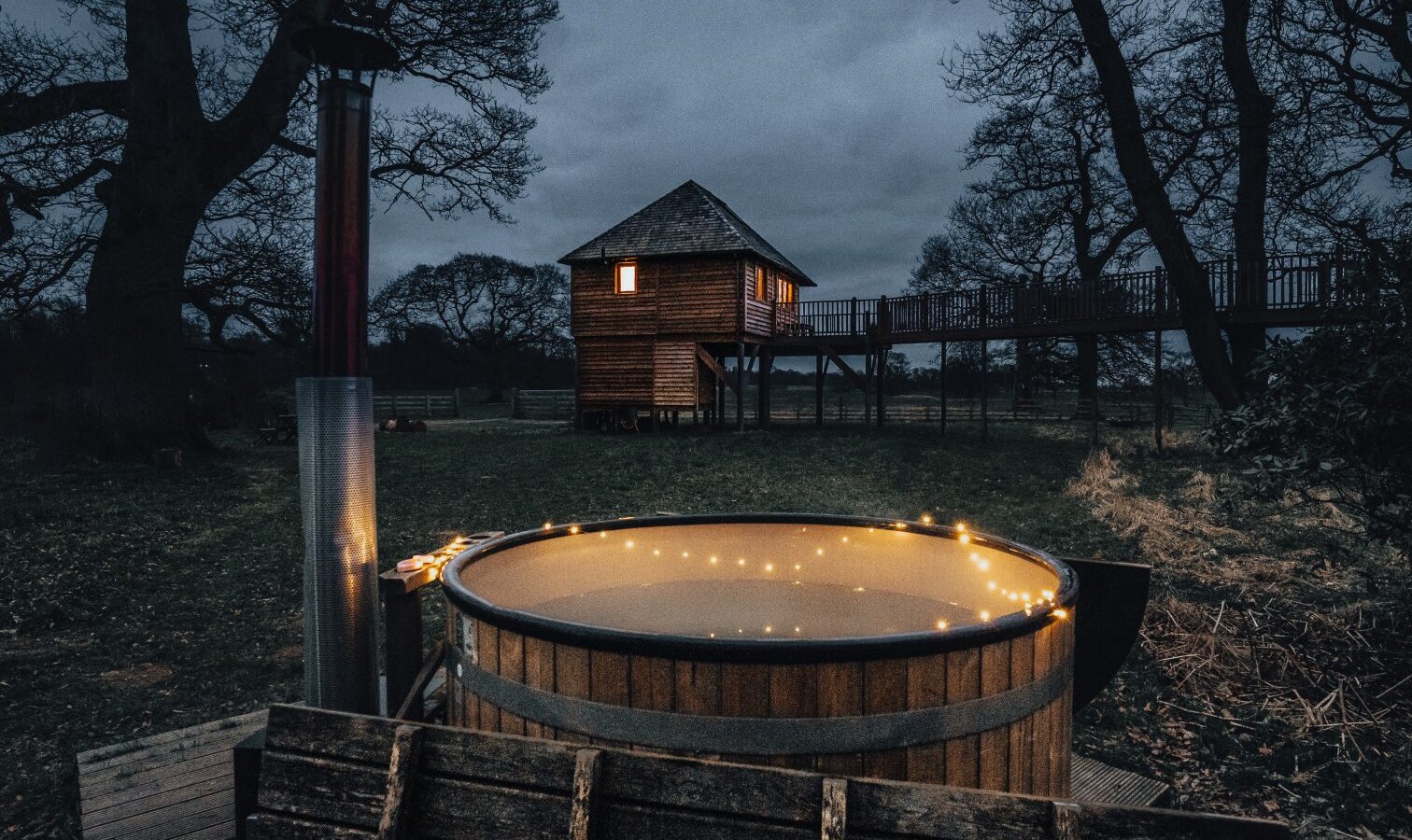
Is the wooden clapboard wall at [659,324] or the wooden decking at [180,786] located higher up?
the wooden clapboard wall at [659,324]

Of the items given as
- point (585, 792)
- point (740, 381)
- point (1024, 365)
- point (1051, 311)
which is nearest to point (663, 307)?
point (740, 381)

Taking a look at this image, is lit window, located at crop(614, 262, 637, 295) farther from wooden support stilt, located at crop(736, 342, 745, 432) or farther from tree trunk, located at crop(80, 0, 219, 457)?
tree trunk, located at crop(80, 0, 219, 457)

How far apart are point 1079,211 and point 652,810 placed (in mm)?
29704

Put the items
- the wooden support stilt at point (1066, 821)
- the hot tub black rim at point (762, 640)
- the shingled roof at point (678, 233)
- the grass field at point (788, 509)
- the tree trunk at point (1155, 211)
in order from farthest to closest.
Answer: the shingled roof at point (678, 233) → the tree trunk at point (1155, 211) → the grass field at point (788, 509) → the hot tub black rim at point (762, 640) → the wooden support stilt at point (1066, 821)

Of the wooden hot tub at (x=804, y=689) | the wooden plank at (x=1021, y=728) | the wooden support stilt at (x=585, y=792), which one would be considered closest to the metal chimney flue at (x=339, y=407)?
the wooden hot tub at (x=804, y=689)

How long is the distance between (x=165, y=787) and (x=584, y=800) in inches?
104

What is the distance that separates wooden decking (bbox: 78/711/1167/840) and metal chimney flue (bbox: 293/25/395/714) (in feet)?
2.49

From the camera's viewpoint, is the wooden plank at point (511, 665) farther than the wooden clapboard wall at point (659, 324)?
No

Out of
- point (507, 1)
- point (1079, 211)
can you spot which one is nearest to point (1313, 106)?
point (507, 1)

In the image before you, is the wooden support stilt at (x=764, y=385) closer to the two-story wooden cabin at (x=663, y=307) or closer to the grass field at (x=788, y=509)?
the two-story wooden cabin at (x=663, y=307)

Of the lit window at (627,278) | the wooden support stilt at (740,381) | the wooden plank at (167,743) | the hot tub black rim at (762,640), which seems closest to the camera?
the hot tub black rim at (762,640)

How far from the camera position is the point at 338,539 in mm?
3283

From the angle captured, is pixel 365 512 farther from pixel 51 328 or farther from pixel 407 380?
pixel 407 380

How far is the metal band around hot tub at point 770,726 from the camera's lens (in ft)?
8.07
